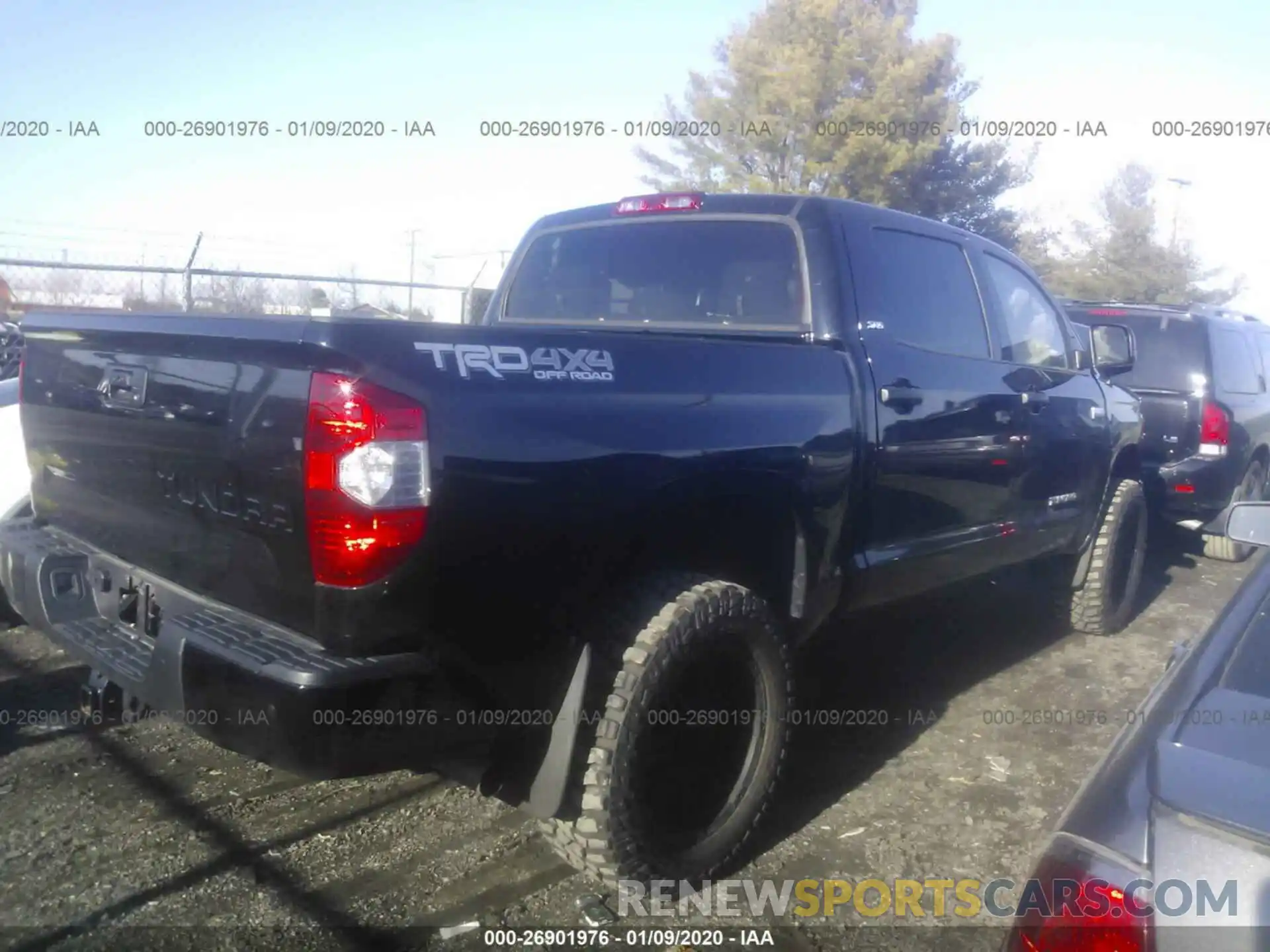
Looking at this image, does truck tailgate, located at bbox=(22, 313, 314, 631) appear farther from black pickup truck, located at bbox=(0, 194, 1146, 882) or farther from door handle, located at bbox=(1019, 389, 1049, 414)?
door handle, located at bbox=(1019, 389, 1049, 414)

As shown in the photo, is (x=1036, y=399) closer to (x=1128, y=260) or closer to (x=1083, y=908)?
(x=1083, y=908)

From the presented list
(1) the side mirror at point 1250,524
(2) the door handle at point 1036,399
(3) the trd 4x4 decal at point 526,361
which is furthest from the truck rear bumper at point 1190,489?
(3) the trd 4x4 decal at point 526,361

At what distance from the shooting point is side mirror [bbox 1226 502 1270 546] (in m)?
2.54

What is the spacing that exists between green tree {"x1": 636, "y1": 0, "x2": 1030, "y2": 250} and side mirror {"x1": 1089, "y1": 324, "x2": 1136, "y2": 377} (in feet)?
47.7

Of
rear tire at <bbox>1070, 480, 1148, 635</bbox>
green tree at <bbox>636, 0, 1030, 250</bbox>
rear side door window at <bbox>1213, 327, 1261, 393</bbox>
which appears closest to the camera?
rear tire at <bbox>1070, 480, 1148, 635</bbox>

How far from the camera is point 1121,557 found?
5.75 meters

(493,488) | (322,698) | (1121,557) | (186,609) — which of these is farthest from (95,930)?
(1121,557)

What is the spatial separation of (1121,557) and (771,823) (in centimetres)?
332

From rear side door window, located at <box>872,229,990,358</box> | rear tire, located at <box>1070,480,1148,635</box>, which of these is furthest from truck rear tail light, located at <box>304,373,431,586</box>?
rear tire, located at <box>1070,480,1148,635</box>

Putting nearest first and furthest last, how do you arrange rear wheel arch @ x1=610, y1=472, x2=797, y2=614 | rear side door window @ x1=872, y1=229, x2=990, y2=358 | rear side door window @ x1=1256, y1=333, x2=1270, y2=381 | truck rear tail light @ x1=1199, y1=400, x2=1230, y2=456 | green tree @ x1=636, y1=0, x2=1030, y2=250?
rear wheel arch @ x1=610, y1=472, x2=797, y2=614 → rear side door window @ x1=872, y1=229, x2=990, y2=358 → truck rear tail light @ x1=1199, y1=400, x2=1230, y2=456 → rear side door window @ x1=1256, y1=333, x2=1270, y2=381 → green tree @ x1=636, y1=0, x2=1030, y2=250

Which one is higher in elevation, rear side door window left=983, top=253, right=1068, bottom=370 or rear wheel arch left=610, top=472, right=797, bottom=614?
rear side door window left=983, top=253, right=1068, bottom=370

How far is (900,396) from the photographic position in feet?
11.9

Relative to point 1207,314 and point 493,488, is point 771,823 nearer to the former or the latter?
point 493,488

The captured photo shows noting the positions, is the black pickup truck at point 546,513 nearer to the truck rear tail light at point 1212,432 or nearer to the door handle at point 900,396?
the door handle at point 900,396
